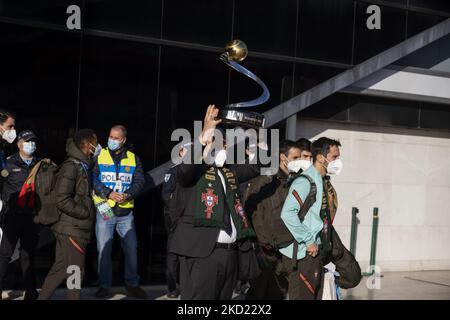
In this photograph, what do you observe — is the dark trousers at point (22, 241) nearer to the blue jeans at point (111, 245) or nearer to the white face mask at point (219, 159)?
the blue jeans at point (111, 245)

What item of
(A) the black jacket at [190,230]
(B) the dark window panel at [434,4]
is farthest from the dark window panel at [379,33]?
(A) the black jacket at [190,230]

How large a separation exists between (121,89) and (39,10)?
143 centimetres

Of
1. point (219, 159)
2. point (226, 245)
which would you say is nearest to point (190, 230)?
point (226, 245)

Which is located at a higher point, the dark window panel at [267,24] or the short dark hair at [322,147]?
the dark window panel at [267,24]

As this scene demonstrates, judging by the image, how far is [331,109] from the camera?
12.2 metres

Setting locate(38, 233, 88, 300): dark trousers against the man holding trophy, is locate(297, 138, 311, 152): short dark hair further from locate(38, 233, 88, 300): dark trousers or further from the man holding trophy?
locate(38, 233, 88, 300): dark trousers

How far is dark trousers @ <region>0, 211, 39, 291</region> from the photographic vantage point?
8.42 m

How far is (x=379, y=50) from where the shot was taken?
39.8ft

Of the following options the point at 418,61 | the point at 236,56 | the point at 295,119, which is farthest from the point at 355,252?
the point at 236,56

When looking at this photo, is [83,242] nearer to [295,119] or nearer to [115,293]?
[115,293]

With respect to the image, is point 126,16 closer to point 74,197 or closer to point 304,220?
point 74,197

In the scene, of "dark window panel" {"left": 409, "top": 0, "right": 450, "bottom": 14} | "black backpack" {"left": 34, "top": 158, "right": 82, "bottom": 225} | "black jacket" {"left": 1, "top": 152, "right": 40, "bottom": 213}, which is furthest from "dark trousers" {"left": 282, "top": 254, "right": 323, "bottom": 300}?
"dark window panel" {"left": 409, "top": 0, "right": 450, "bottom": 14}

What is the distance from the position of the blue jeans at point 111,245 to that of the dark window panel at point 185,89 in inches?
50.3

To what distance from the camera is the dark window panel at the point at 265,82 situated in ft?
35.9
